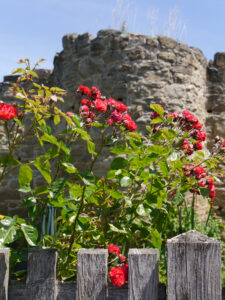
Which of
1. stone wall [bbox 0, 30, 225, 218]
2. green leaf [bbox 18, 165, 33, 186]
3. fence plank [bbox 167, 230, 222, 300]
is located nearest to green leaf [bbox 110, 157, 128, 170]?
green leaf [bbox 18, 165, 33, 186]

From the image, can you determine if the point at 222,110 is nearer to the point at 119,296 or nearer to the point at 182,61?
the point at 182,61

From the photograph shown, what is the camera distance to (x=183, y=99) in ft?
16.0

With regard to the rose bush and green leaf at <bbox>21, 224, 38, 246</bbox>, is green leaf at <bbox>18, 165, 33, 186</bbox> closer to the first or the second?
the rose bush

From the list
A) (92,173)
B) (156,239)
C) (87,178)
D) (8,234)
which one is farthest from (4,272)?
(156,239)

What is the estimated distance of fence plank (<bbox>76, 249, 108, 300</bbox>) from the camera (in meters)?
1.33

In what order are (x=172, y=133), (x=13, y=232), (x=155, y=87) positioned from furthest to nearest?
1. (x=155, y=87)
2. (x=172, y=133)
3. (x=13, y=232)

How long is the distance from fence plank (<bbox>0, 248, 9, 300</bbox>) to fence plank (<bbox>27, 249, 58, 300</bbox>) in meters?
0.09

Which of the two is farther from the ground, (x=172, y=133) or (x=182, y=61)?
(x=182, y=61)

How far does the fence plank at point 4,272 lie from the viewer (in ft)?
4.57

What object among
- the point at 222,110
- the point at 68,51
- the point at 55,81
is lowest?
the point at 222,110

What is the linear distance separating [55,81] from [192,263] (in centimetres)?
478

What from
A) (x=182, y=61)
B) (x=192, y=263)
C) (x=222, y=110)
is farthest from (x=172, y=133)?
(x=222, y=110)

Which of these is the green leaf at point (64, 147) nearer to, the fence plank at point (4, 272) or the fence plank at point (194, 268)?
the fence plank at point (4, 272)

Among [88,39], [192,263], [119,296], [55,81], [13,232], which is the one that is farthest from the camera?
[55,81]
